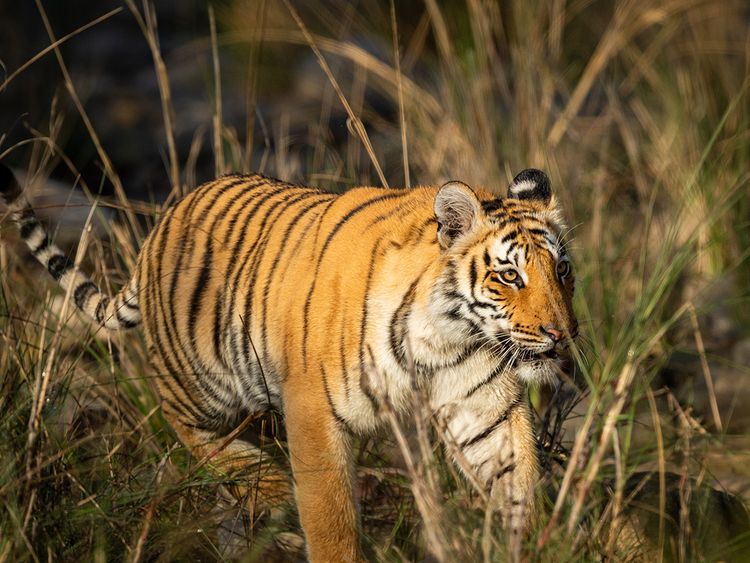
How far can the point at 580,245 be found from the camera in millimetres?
5047

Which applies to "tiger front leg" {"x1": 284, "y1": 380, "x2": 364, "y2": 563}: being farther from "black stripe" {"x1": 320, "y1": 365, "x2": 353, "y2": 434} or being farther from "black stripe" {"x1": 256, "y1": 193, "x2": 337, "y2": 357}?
"black stripe" {"x1": 256, "y1": 193, "x2": 337, "y2": 357}

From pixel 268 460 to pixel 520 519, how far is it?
0.87 meters

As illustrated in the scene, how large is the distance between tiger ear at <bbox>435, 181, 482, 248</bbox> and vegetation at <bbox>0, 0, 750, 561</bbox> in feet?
1.47

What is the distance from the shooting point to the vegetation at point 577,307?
100 inches

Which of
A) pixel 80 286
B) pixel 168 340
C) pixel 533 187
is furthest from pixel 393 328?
pixel 80 286

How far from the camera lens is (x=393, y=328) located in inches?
115

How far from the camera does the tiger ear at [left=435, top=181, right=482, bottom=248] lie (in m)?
2.86

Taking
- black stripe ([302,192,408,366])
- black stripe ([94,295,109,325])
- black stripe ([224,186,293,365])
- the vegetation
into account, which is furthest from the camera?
black stripe ([94,295,109,325])

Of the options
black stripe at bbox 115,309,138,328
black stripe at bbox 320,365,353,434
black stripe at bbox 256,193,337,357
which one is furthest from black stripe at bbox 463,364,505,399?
black stripe at bbox 115,309,138,328

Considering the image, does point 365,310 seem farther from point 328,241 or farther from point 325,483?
point 325,483

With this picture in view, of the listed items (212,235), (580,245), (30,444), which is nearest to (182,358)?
(212,235)

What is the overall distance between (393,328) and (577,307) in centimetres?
158

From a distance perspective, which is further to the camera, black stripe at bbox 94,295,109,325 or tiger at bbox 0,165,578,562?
black stripe at bbox 94,295,109,325

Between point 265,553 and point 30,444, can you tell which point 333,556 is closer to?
point 265,553
